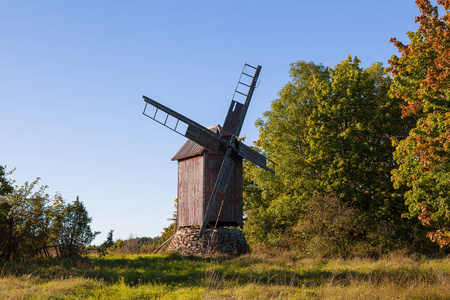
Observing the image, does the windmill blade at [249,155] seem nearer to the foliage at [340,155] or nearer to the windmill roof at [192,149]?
the windmill roof at [192,149]

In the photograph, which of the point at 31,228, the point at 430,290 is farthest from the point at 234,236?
the point at 430,290

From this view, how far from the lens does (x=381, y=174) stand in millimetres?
27172

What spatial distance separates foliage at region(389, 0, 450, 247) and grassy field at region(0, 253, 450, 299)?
3.14 m

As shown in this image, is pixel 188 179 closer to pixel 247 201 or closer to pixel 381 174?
pixel 247 201

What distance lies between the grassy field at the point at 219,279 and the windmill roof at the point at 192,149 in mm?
6004

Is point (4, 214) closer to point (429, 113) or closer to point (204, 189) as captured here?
point (204, 189)

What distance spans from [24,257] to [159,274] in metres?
7.99

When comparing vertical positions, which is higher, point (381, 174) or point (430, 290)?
point (381, 174)

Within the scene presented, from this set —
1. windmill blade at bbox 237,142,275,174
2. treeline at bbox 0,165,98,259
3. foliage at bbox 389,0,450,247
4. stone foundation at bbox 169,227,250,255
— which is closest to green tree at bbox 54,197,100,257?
treeline at bbox 0,165,98,259

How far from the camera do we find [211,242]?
2225 centimetres

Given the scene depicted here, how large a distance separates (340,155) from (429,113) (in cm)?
745

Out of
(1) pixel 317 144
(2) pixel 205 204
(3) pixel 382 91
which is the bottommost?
(2) pixel 205 204

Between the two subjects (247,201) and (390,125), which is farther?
(247,201)

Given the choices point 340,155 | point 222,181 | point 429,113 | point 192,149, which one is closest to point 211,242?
point 222,181
